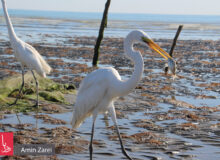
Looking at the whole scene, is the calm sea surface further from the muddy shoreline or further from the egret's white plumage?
the egret's white plumage

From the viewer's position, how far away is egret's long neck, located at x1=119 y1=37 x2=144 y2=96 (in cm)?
512

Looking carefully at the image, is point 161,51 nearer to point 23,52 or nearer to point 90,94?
point 90,94

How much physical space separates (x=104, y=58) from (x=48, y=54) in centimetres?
344

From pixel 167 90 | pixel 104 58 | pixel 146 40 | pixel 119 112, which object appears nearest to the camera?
pixel 146 40

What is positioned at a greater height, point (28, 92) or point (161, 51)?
point (161, 51)

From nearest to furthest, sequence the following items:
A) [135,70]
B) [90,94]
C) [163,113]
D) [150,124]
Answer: [135,70]
[90,94]
[150,124]
[163,113]

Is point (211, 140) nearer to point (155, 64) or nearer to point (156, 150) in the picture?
point (156, 150)

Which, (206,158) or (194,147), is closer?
(206,158)

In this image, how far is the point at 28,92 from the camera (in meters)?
10.2

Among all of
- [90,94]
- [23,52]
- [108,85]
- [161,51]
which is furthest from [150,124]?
[23,52]

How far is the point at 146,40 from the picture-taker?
17.5 ft

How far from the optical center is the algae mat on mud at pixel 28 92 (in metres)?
9.19

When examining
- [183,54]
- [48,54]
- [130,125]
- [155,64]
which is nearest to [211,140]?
[130,125]

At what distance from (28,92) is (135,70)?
19.0 ft
